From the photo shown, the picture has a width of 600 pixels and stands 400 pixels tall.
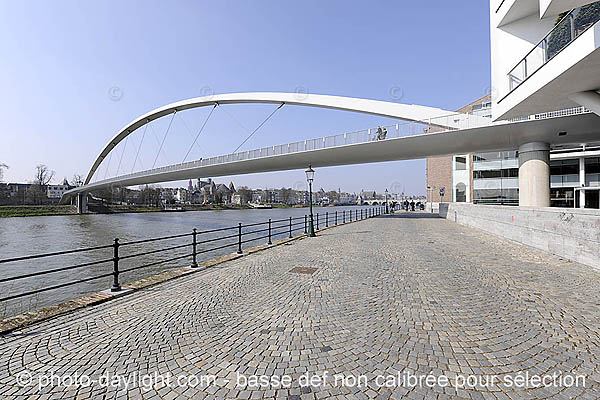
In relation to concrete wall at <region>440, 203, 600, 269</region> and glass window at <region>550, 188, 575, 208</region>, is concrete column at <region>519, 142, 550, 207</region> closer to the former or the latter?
concrete wall at <region>440, 203, 600, 269</region>

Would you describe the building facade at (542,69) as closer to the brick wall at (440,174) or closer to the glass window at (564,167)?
the glass window at (564,167)

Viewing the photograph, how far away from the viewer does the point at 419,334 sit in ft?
12.6

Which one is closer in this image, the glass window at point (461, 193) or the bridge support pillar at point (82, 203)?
the glass window at point (461, 193)

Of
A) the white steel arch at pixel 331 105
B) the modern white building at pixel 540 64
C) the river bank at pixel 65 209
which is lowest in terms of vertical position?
the river bank at pixel 65 209

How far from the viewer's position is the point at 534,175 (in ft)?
59.1

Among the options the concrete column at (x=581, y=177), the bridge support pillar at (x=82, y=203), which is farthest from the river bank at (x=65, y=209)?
the concrete column at (x=581, y=177)

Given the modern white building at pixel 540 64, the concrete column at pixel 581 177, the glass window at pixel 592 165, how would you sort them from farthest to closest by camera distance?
the glass window at pixel 592 165, the concrete column at pixel 581 177, the modern white building at pixel 540 64

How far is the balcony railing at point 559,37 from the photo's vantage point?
23.2 ft

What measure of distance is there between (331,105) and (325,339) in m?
29.5

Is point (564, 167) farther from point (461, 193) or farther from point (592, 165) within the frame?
point (461, 193)

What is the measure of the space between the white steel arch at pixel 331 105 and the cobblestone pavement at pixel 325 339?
1850cm

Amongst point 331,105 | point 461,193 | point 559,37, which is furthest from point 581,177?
point 559,37

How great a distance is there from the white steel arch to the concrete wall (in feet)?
30.6

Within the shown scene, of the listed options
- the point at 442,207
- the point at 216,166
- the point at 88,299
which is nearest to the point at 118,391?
the point at 88,299
